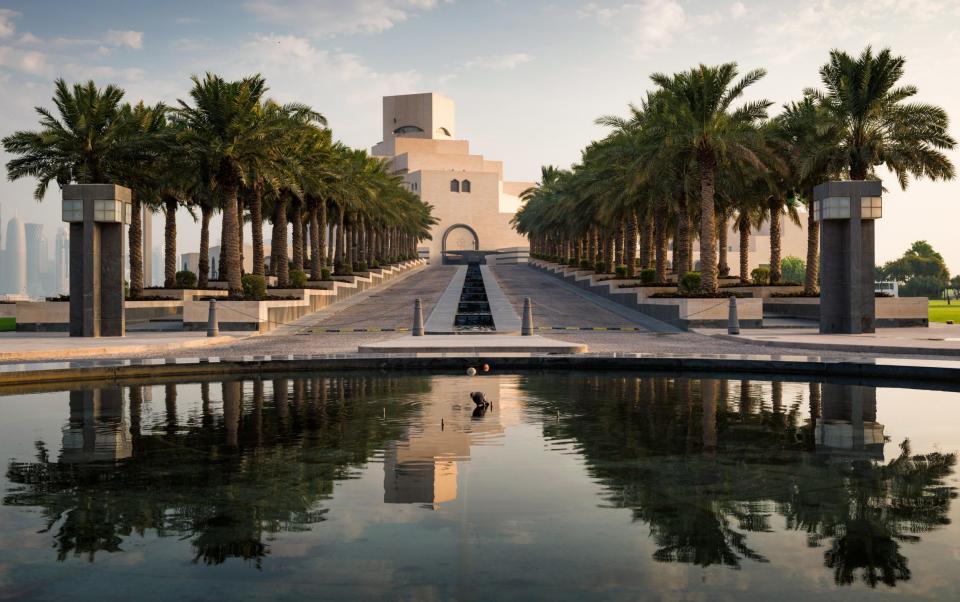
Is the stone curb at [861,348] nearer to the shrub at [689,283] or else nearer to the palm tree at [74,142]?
the shrub at [689,283]

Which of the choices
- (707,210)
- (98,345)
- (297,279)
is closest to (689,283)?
(707,210)

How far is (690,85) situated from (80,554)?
28257 mm

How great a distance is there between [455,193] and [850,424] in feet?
416

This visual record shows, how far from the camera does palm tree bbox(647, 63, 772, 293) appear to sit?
97.8ft

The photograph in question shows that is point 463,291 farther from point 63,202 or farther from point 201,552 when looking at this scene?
point 201,552

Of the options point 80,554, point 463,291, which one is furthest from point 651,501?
point 463,291

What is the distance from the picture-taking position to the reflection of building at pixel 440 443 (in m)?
6.88

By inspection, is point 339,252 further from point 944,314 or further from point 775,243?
point 944,314

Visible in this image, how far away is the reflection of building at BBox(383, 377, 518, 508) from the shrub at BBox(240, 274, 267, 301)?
18167 millimetres

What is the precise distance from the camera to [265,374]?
598 inches

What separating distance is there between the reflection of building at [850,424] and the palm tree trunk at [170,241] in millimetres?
32285

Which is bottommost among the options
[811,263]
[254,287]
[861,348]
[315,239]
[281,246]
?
[861,348]

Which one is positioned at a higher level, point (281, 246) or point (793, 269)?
point (793, 269)

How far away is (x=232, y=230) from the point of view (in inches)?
1216
